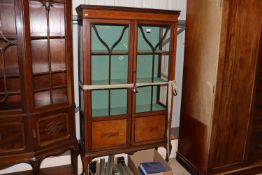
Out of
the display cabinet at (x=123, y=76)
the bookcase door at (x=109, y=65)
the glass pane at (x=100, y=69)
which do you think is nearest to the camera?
the display cabinet at (x=123, y=76)

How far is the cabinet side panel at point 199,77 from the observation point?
211cm

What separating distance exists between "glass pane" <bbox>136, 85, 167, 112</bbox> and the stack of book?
0.53 metres

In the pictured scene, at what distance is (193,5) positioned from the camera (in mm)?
2342

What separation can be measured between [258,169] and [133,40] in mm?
1883

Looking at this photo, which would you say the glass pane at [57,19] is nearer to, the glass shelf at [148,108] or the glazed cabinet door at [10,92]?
the glazed cabinet door at [10,92]

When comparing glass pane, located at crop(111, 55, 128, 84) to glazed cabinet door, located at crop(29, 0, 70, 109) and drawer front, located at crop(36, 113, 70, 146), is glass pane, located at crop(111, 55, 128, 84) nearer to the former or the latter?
glazed cabinet door, located at crop(29, 0, 70, 109)

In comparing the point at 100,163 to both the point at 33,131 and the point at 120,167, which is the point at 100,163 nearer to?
the point at 120,167

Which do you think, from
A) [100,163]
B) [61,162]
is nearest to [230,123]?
[100,163]

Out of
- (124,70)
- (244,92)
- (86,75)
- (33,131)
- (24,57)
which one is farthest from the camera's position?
(124,70)

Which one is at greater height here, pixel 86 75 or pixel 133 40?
pixel 133 40

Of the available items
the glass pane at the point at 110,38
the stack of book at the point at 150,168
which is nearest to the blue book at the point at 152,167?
the stack of book at the point at 150,168

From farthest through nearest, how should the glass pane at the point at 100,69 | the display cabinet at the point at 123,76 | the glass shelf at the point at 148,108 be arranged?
the glass shelf at the point at 148,108, the glass pane at the point at 100,69, the display cabinet at the point at 123,76

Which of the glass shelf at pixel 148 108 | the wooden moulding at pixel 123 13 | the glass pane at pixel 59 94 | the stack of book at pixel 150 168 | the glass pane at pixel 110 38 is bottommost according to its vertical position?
the stack of book at pixel 150 168

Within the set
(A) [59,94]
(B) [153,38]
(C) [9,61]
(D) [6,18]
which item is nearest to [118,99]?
(A) [59,94]
